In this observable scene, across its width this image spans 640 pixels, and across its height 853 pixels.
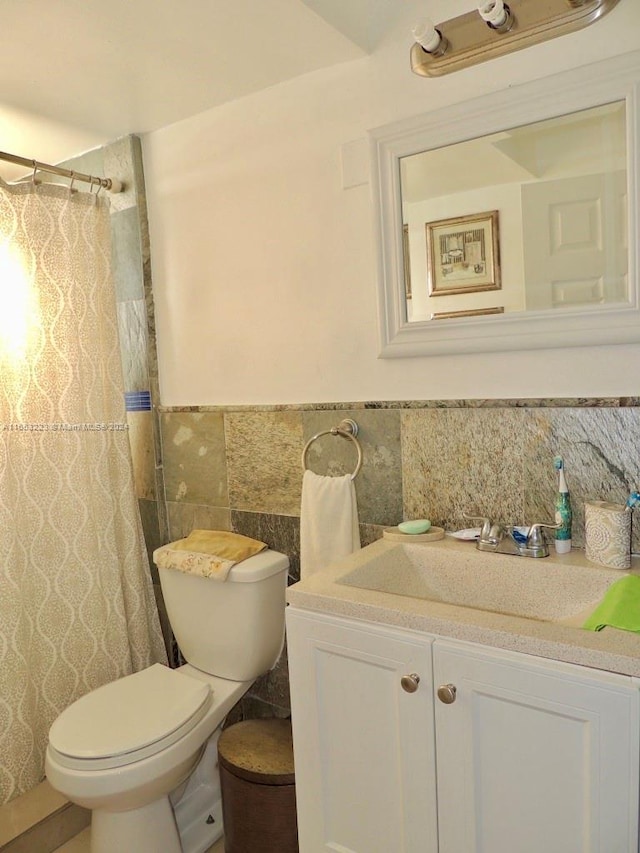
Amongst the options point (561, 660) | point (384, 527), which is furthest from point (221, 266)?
point (561, 660)

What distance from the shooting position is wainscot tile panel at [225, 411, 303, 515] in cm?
198

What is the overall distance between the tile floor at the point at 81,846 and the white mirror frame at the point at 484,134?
1.55 m

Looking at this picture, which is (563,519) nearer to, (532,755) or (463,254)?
(532,755)

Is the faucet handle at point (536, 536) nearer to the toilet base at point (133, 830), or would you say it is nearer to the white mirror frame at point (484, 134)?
the white mirror frame at point (484, 134)

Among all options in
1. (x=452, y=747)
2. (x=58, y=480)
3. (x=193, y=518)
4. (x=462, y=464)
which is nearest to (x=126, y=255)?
(x=58, y=480)

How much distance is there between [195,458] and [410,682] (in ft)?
4.09

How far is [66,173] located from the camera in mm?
2098

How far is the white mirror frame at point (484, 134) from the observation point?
1365 millimetres

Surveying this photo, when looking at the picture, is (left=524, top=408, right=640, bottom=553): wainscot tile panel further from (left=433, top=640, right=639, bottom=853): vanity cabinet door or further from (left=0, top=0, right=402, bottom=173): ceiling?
(left=0, top=0, right=402, bottom=173): ceiling

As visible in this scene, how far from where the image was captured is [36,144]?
2.33m

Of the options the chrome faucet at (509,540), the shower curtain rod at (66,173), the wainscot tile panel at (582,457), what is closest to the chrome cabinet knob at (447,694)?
the chrome faucet at (509,540)

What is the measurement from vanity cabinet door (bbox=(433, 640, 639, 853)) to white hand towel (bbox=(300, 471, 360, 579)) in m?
0.57

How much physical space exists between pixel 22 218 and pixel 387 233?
1.13m

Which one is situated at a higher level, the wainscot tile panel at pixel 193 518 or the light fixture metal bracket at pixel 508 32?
the light fixture metal bracket at pixel 508 32
